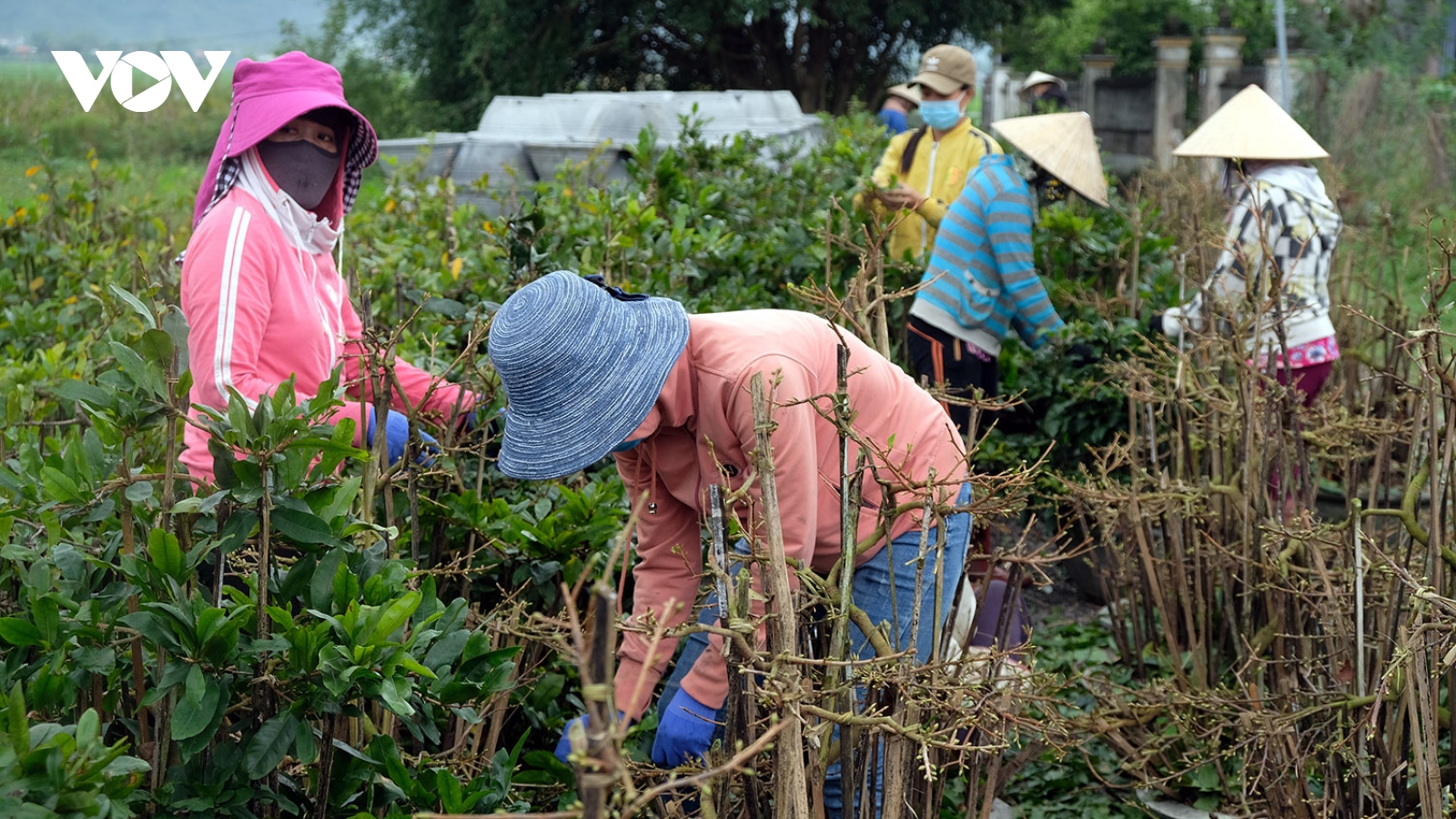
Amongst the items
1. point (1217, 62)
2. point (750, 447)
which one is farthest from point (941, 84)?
point (1217, 62)

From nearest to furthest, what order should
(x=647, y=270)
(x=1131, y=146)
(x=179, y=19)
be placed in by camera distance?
(x=647, y=270)
(x=1131, y=146)
(x=179, y=19)

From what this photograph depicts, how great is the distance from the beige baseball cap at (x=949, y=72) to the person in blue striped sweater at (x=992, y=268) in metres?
0.41

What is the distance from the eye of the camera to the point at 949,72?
4.83m

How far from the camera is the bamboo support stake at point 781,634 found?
1.40 metres

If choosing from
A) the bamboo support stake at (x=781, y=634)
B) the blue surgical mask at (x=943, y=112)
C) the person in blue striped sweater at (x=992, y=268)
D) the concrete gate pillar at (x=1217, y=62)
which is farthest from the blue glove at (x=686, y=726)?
the concrete gate pillar at (x=1217, y=62)

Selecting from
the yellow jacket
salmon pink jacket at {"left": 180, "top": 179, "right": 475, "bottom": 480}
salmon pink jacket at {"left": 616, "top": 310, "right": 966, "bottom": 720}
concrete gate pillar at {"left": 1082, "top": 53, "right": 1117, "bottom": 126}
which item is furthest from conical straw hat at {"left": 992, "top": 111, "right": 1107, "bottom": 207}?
concrete gate pillar at {"left": 1082, "top": 53, "right": 1117, "bottom": 126}

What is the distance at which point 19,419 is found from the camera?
2.61 m

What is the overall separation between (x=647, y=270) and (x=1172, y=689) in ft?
6.18

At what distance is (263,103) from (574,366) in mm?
1204

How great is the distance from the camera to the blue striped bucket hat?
1.91 m

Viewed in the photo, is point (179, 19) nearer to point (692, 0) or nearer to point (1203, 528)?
point (692, 0)

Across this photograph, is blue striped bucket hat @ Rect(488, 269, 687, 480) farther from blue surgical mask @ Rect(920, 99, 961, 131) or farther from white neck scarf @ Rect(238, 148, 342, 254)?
blue surgical mask @ Rect(920, 99, 961, 131)

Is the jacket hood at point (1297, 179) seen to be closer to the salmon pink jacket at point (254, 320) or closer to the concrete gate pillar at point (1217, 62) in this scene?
the salmon pink jacket at point (254, 320)

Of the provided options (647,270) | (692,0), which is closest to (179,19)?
(692,0)
